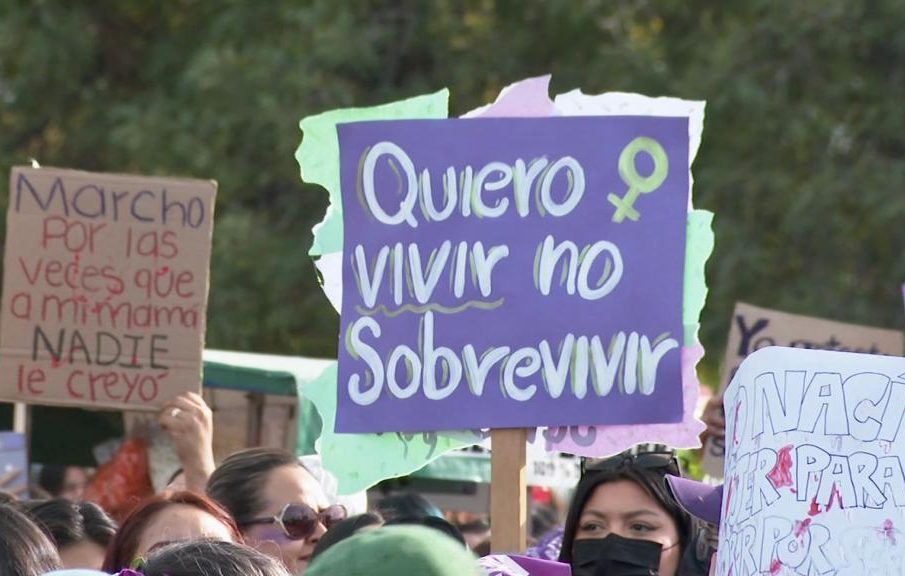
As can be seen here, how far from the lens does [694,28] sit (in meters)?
11.6

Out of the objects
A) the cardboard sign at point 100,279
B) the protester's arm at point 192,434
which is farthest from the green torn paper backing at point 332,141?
the cardboard sign at point 100,279

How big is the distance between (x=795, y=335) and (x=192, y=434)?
2439 mm

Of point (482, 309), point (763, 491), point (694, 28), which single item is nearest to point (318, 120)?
point (482, 309)

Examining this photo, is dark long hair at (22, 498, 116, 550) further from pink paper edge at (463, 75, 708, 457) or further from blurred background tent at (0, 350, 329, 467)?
blurred background tent at (0, 350, 329, 467)

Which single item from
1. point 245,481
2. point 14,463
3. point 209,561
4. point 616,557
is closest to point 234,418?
point 14,463

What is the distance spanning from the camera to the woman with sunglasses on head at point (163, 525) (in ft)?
12.7

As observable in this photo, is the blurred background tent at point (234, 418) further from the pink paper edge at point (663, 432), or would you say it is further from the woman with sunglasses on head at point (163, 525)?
the woman with sunglasses on head at point (163, 525)

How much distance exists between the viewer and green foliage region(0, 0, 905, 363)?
10680mm

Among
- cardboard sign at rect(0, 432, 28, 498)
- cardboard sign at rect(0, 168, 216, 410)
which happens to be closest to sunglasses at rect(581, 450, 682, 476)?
cardboard sign at rect(0, 168, 216, 410)

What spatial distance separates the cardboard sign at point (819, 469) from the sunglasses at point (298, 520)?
152 cm

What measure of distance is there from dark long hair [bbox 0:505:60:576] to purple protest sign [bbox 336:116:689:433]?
92 centimetres

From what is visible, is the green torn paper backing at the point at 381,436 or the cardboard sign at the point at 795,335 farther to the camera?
the cardboard sign at the point at 795,335

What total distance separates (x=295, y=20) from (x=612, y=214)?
7126 millimetres

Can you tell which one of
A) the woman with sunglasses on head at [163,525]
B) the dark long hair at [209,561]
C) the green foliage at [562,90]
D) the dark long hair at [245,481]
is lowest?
the dark long hair at [209,561]
